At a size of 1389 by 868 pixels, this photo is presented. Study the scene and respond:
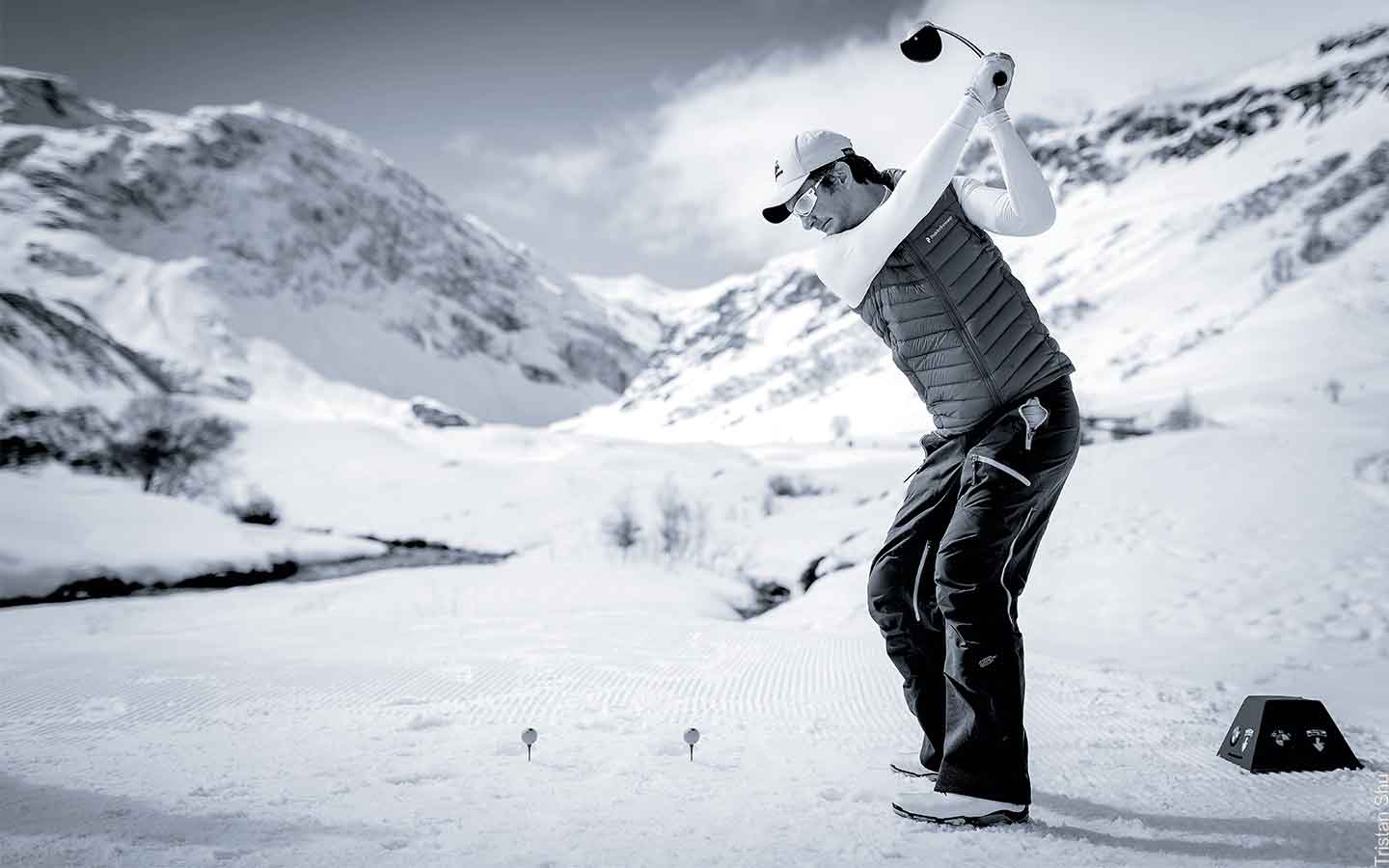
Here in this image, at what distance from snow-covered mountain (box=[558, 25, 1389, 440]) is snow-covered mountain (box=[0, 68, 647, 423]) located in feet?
152

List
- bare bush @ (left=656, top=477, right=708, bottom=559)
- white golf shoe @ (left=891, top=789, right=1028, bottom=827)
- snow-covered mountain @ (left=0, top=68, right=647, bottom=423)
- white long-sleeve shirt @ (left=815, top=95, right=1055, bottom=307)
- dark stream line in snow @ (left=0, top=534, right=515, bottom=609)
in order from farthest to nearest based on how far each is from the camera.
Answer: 1. snow-covered mountain @ (left=0, top=68, right=647, bottom=423)
2. bare bush @ (left=656, top=477, right=708, bottom=559)
3. dark stream line in snow @ (left=0, top=534, right=515, bottom=609)
4. white long-sleeve shirt @ (left=815, top=95, right=1055, bottom=307)
5. white golf shoe @ (left=891, top=789, right=1028, bottom=827)

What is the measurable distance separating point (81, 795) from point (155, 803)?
0.17 metres

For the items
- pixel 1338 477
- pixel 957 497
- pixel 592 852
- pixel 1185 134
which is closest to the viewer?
pixel 592 852

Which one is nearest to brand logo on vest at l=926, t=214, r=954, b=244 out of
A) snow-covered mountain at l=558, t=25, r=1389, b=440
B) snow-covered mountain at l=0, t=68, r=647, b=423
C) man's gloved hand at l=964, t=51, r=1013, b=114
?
man's gloved hand at l=964, t=51, r=1013, b=114

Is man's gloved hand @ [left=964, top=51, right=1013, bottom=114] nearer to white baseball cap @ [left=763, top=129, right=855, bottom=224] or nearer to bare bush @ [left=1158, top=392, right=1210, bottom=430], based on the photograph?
white baseball cap @ [left=763, top=129, right=855, bottom=224]

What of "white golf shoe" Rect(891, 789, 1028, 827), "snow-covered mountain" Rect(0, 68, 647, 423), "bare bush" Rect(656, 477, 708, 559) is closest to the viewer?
"white golf shoe" Rect(891, 789, 1028, 827)

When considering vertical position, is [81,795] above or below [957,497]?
below

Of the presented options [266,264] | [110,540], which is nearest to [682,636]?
[110,540]

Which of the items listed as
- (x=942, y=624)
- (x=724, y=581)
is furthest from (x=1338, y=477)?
(x=942, y=624)

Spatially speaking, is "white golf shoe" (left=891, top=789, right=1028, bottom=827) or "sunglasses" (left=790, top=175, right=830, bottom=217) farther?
"sunglasses" (left=790, top=175, right=830, bottom=217)

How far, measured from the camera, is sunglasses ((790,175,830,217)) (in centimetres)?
225

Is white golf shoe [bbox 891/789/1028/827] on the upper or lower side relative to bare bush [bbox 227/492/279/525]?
lower

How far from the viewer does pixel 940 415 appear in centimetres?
226

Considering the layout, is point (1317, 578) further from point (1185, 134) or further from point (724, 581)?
point (1185, 134)
